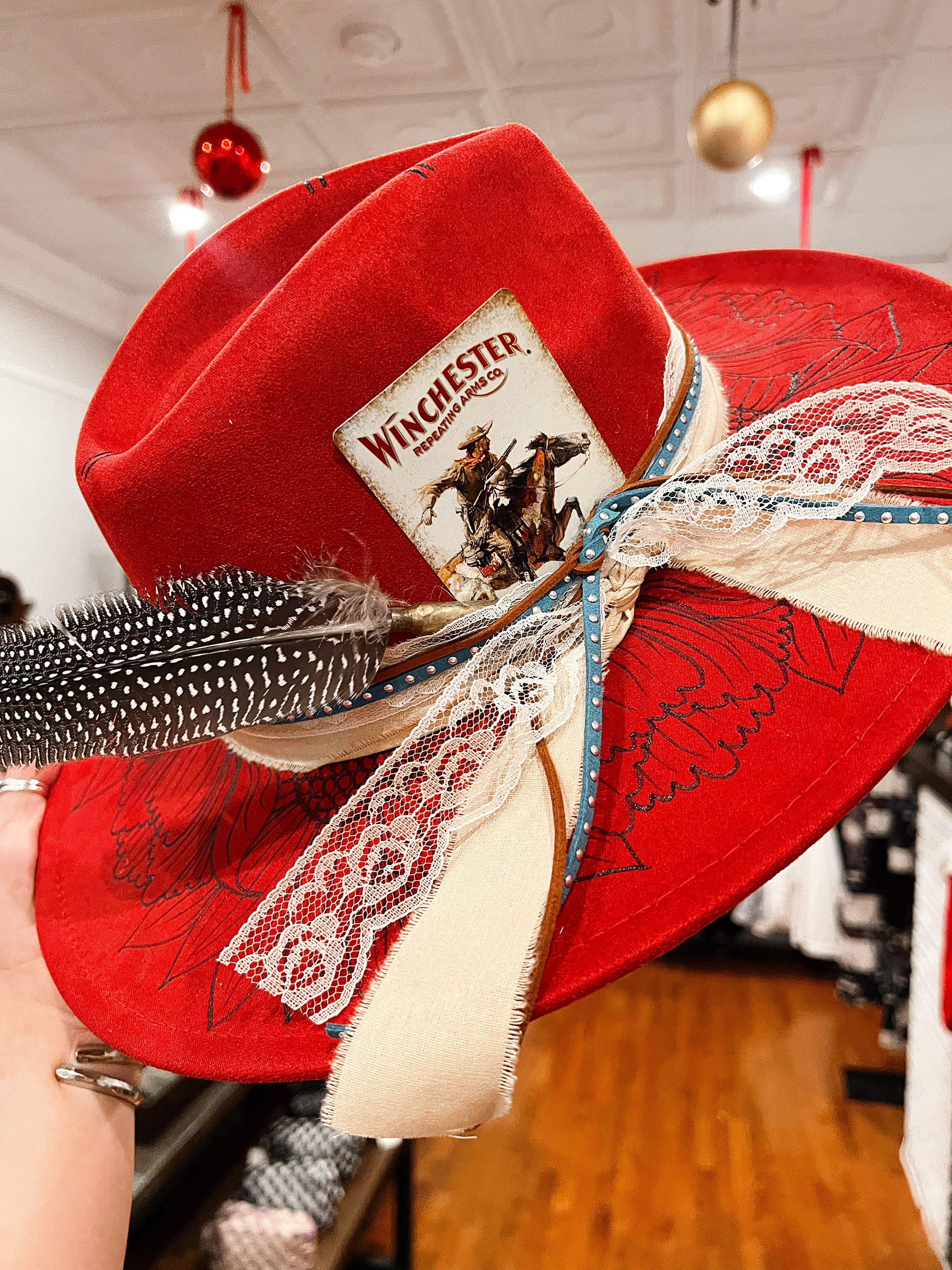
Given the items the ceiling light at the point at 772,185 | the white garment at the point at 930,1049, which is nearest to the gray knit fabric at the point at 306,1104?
the white garment at the point at 930,1049

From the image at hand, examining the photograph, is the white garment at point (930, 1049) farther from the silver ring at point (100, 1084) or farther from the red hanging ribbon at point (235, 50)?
the red hanging ribbon at point (235, 50)

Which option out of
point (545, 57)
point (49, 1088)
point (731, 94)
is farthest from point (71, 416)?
point (49, 1088)

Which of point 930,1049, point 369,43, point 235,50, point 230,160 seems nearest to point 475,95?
point 369,43

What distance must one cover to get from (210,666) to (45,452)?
10.0 feet

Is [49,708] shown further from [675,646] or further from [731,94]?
[731,94]

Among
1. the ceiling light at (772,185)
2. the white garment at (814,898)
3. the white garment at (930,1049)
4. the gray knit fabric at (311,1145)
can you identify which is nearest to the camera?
the white garment at (930,1049)

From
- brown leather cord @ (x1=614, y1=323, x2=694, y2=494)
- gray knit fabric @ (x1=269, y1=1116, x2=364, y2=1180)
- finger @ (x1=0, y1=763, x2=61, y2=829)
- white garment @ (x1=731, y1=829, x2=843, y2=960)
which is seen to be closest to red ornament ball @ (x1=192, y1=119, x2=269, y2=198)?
finger @ (x1=0, y1=763, x2=61, y2=829)

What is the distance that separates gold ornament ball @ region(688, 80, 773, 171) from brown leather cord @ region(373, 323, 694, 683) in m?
1.46

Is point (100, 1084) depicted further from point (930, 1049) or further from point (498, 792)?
point (930, 1049)

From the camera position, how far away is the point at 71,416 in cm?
295

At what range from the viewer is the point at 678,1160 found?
2520 mm

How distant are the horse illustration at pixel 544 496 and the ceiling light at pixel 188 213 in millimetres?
2649

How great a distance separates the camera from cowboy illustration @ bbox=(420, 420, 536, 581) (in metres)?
0.50

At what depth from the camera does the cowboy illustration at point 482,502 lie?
0.50m
